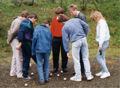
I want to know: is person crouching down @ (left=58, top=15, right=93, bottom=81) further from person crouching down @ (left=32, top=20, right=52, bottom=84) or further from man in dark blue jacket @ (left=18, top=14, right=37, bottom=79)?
man in dark blue jacket @ (left=18, top=14, right=37, bottom=79)

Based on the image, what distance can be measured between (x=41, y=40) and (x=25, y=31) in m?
0.53

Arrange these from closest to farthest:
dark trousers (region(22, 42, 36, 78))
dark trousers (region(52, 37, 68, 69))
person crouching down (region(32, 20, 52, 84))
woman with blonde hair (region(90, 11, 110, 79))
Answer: person crouching down (region(32, 20, 52, 84)) → woman with blonde hair (region(90, 11, 110, 79)) → dark trousers (region(22, 42, 36, 78)) → dark trousers (region(52, 37, 68, 69))

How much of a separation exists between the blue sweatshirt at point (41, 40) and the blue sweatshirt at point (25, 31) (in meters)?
0.29

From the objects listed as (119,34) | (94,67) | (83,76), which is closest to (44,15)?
(119,34)

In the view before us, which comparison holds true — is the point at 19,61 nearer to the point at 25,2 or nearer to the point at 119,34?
the point at 119,34

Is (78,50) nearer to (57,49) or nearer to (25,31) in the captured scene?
(57,49)

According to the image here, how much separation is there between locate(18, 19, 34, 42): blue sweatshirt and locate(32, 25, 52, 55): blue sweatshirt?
29 cm

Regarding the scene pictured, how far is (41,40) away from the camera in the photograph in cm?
529

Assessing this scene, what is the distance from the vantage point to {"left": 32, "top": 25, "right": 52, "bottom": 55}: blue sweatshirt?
208 inches

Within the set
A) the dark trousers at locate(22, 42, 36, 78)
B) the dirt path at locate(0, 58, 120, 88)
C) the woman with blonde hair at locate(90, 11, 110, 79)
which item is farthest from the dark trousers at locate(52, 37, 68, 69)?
the woman with blonde hair at locate(90, 11, 110, 79)

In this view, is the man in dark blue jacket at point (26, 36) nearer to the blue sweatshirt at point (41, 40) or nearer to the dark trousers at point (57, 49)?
the blue sweatshirt at point (41, 40)

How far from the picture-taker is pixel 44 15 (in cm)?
1391

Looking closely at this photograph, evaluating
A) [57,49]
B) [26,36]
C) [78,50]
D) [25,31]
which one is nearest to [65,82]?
[78,50]

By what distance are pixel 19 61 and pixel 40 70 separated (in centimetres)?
87
